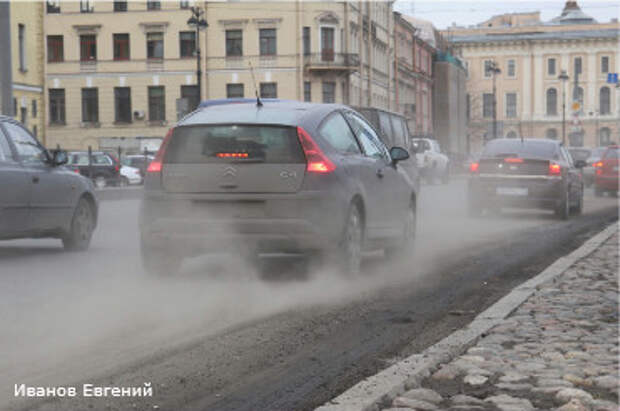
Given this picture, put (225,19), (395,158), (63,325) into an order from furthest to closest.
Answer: (225,19), (395,158), (63,325)

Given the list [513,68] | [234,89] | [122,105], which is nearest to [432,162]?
[234,89]

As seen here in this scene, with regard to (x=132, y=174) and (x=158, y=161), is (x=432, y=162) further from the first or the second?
(x=158, y=161)

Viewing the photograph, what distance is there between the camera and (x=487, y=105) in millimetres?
129875

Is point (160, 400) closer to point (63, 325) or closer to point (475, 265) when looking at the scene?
point (63, 325)

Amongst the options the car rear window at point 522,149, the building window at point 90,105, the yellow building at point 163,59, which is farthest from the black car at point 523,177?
the building window at point 90,105

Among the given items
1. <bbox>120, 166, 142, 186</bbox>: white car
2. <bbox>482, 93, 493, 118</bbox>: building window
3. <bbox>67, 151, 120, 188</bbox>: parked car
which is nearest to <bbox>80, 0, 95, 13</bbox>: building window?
<bbox>120, 166, 142, 186</bbox>: white car

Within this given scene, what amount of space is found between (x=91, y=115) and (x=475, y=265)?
56075 millimetres

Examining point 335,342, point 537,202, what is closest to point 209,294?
point 335,342

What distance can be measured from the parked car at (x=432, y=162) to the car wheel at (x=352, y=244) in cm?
3525

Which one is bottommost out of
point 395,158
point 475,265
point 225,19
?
point 475,265

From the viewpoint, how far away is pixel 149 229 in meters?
9.28

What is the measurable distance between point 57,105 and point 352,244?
58286mm

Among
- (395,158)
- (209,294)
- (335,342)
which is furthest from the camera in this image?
(395,158)

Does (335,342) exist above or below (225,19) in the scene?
below
